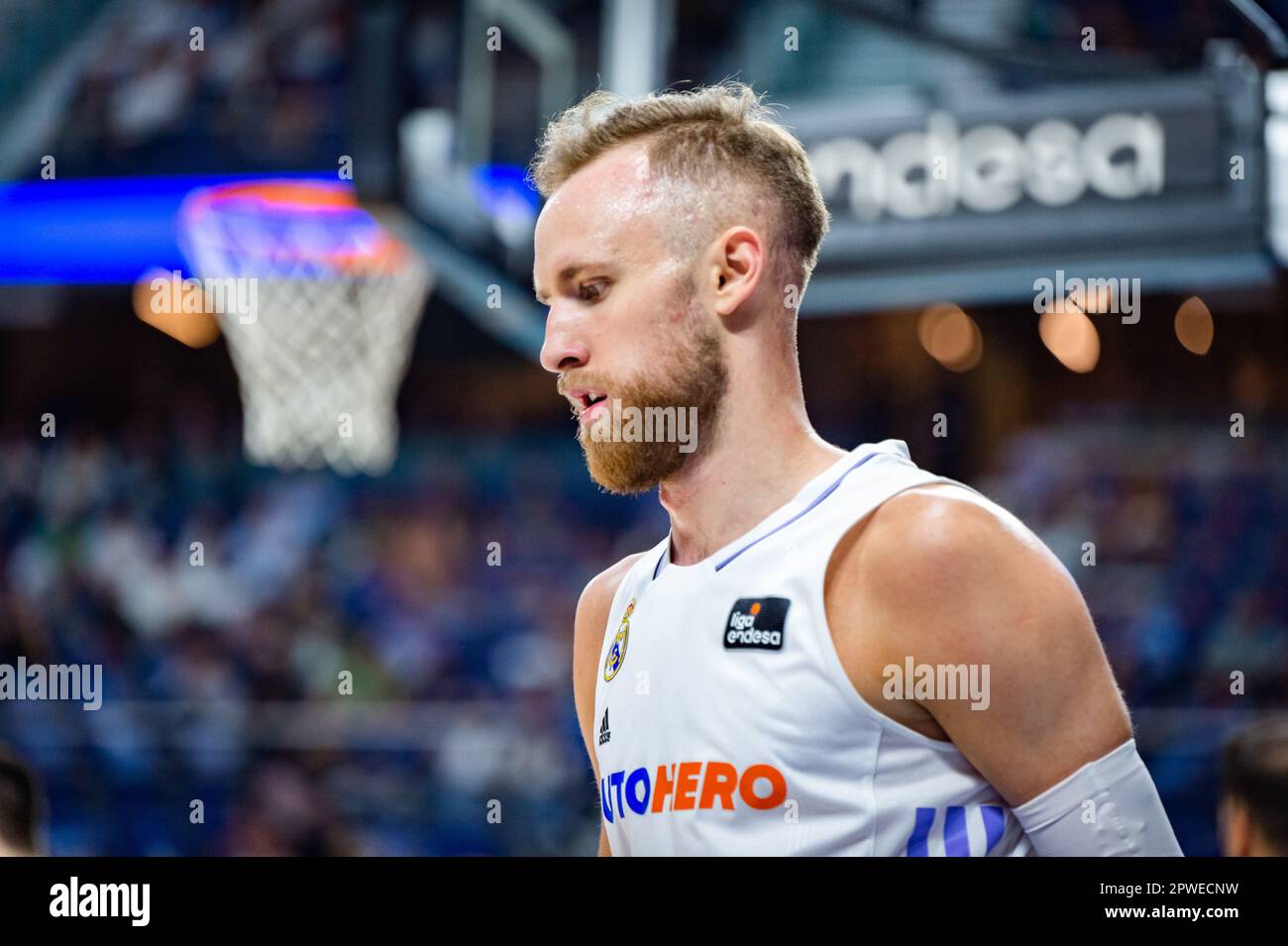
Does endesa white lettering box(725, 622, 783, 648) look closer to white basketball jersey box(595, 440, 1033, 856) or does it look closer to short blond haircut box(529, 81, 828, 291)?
white basketball jersey box(595, 440, 1033, 856)

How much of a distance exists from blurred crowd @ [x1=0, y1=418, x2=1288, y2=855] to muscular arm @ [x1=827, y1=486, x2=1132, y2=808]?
15.8 ft

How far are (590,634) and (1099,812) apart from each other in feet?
2.96

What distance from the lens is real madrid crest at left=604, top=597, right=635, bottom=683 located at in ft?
6.56

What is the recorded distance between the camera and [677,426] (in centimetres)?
194

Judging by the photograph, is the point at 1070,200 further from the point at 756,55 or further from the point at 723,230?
the point at 723,230

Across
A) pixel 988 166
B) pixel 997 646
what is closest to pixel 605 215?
pixel 997 646

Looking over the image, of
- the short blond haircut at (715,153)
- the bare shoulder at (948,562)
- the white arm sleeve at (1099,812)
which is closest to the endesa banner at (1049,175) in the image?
the short blond haircut at (715,153)

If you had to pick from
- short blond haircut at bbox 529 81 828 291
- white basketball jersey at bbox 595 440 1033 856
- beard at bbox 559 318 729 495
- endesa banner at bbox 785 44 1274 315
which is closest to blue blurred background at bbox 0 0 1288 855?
endesa banner at bbox 785 44 1274 315

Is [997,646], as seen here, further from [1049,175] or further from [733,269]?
[1049,175]

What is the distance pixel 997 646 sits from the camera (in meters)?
1.67

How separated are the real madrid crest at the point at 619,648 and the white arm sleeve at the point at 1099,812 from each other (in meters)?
0.62

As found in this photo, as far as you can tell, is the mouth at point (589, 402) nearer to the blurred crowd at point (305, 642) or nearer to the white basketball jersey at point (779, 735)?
the white basketball jersey at point (779, 735)
